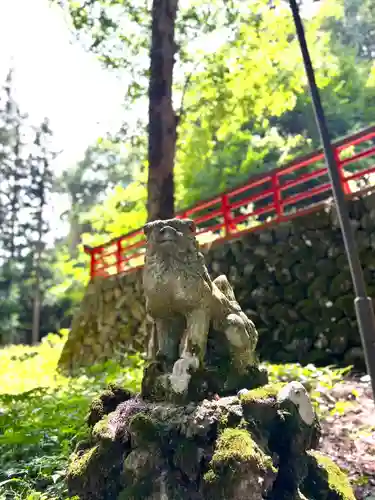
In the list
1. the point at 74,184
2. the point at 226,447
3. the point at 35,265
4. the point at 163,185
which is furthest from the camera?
the point at 74,184

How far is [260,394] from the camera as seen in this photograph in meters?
3.14

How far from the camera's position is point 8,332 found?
21.3 meters

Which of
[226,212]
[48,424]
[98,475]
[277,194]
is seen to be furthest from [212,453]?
[226,212]

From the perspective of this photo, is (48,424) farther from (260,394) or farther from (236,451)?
(236,451)

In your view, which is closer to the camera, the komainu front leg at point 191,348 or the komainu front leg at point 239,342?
the komainu front leg at point 191,348

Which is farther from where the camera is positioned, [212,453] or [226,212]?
[226,212]

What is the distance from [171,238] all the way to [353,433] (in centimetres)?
323

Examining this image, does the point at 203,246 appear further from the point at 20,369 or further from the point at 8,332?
the point at 8,332

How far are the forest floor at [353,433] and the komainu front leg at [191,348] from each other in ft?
6.35

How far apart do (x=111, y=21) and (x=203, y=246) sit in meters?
4.45

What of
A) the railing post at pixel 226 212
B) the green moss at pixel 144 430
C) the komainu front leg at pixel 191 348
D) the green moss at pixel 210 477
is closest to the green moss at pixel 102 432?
the green moss at pixel 144 430

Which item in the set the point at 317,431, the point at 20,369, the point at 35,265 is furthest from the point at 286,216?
the point at 35,265

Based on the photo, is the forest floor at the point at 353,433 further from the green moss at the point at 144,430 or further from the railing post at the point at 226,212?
the railing post at the point at 226,212

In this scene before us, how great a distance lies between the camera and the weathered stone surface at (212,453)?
107 inches
